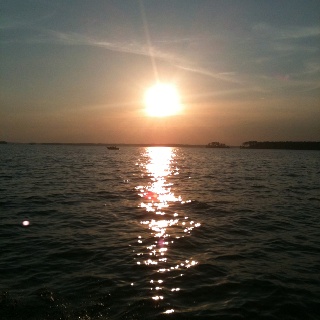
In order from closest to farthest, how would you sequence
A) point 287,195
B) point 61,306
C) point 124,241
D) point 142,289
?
1. point 61,306
2. point 142,289
3. point 124,241
4. point 287,195

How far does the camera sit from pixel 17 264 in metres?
11.3

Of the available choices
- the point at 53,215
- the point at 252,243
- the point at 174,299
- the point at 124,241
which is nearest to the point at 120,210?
the point at 53,215

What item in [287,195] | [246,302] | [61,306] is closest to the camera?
[61,306]

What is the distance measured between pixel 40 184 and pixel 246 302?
95.6ft

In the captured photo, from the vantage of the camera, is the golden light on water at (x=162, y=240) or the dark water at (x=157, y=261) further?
the golden light on water at (x=162, y=240)

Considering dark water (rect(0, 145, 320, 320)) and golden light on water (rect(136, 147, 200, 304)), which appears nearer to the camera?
dark water (rect(0, 145, 320, 320))

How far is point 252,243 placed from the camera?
1456 centimetres

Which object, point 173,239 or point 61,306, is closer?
point 61,306

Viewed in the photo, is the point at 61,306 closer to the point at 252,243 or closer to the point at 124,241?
the point at 124,241

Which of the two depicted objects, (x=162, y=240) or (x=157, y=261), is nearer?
(x=157, y=261)

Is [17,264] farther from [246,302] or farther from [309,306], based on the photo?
[309,306]

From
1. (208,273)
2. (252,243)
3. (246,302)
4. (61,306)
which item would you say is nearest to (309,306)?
(246,302)

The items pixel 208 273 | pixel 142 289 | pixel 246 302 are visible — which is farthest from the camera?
pixel 208 273

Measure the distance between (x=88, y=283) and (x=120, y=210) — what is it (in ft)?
39.2
